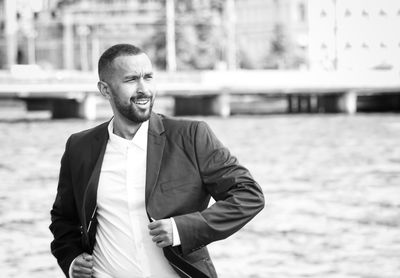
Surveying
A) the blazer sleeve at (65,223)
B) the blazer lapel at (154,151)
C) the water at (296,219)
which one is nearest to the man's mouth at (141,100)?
the blazer lapel at (154,151)

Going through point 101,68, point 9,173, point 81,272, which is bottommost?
point 9,173

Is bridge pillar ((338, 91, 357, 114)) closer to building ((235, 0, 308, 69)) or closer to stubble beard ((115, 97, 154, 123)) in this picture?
building ((235, 0, 308, 69))

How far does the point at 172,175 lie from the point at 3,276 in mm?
3855

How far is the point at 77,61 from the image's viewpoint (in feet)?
340

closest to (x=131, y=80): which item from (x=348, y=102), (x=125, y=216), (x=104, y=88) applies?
(x=104, y=88)

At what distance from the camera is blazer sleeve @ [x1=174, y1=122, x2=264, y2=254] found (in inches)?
116

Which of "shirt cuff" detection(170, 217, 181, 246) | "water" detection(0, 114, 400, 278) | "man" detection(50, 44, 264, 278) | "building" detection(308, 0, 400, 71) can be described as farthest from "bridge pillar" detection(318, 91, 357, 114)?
"shirt cuff" detection(170, 217, 181, 246)

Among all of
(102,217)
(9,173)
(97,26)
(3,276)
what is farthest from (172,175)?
(97,26)

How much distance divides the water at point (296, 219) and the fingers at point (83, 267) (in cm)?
336

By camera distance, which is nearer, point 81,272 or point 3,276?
point 81,272

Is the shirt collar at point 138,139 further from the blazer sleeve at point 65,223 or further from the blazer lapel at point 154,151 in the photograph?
the blazer sleeve at point 65,223

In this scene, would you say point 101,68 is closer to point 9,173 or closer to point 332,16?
point 332,16

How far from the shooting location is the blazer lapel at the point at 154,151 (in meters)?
3.03

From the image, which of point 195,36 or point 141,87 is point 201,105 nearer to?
point 195,36
